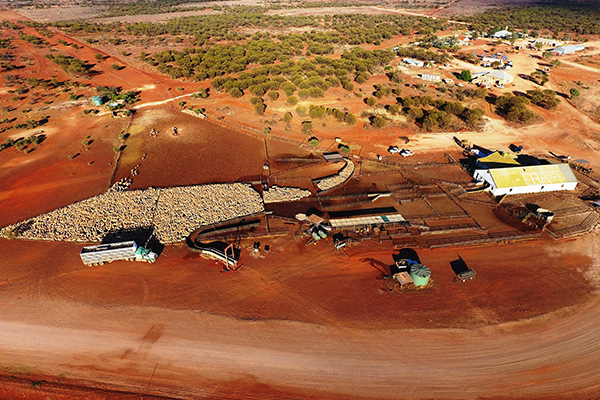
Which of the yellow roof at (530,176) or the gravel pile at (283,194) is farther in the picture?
the yellow roof at (530,176)

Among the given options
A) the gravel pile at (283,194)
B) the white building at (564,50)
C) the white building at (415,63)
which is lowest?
the gravel pile at (283,194)

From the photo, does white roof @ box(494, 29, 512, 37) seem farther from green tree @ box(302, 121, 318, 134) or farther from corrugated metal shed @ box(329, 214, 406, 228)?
corrugated metal shed @ box(329, 214, 406, 228)

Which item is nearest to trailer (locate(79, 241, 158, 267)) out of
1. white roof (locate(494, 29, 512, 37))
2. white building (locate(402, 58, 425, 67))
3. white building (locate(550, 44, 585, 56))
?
white building (locate(402, 58, 425, 67))

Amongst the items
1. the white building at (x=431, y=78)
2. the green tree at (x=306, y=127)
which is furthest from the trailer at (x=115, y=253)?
the white building at (x=431, y=78)

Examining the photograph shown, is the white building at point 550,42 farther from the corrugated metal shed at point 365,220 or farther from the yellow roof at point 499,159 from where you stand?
the corrugated metal shed at point 365,220

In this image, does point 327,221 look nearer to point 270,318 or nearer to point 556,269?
point 270,318
